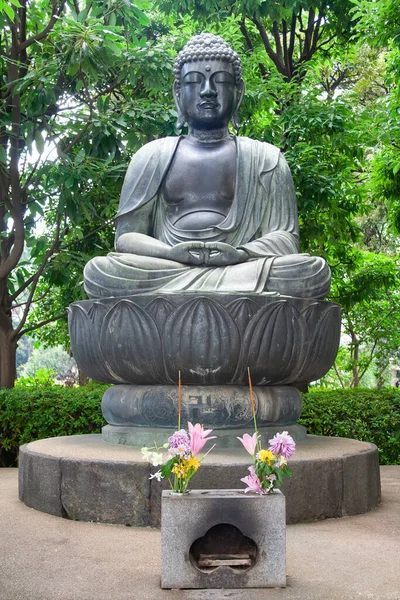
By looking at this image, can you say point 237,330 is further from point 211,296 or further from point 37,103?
point 37,103

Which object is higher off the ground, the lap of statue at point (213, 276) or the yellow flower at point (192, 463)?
the lap of statue at point (213, 276)

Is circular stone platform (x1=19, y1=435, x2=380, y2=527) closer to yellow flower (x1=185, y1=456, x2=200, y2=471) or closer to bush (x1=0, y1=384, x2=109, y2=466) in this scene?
yellow flower (x1=185, y1=456, x2=200, y2=471)

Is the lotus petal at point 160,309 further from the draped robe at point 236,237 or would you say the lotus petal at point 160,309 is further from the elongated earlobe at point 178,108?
the elongated earlobe at point 178,108

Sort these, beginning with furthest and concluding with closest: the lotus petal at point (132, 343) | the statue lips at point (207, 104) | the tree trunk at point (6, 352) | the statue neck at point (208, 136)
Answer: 1. the tree trunk at point (6, 352)
2. the statue neck at point (208, 136)
3. the statue lips at point (207, 104)
4. the lotus petal at point (132, 343)

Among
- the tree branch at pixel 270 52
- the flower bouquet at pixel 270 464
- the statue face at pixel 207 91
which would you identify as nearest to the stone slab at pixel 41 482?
the flower bouquet at pixel 270 464

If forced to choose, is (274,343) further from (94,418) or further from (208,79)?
(94,418)

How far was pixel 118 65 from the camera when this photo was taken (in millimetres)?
6863

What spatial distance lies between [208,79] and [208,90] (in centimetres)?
10

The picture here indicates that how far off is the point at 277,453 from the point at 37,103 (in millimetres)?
4778

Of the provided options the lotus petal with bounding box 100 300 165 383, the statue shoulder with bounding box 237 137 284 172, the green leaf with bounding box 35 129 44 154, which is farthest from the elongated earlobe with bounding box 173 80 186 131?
the lotus petal with bounding box 100 300 165 383

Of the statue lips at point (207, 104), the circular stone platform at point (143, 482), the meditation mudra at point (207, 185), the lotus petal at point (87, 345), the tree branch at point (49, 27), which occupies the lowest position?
the circular stone platform at point (143, 482)

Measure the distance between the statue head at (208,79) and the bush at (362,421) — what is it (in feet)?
8.96

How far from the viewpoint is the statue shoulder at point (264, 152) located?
5609 millimetres

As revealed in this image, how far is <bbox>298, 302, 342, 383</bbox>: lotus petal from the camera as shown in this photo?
4.66 metres
